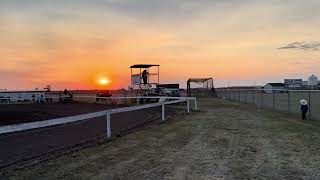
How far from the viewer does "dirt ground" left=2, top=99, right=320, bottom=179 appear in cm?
1048

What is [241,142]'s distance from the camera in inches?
615

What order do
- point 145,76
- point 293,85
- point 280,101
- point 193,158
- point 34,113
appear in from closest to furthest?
point 193,158, point 34,113, point 280,101, point 145,76, point 293,85

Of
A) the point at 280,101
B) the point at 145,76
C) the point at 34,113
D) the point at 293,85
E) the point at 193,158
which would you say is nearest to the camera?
the point at 193,158

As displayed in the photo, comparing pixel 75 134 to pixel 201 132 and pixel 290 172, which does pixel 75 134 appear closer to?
pixel 201 132

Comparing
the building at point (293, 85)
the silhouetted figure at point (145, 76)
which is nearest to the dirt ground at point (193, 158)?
the silhouetted figure at point (145, 76)

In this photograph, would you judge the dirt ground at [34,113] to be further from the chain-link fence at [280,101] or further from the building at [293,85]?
the building at [293,85]

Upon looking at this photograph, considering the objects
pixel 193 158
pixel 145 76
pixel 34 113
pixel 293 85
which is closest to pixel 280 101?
pixel 145 76

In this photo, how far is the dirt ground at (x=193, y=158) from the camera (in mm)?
10484

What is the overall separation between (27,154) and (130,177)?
5.10 m

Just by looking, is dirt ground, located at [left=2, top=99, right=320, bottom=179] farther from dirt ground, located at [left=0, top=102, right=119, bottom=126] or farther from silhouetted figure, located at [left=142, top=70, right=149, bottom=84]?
silhouetted figure, located at [left=142, top=70, right=149, bottom=84]

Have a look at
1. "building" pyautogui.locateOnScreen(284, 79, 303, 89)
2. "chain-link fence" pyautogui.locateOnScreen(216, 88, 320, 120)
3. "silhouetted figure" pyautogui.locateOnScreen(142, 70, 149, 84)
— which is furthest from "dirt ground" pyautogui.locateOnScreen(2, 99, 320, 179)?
"building" pyautogui.locateOnScreen(284, 79, 303, 89)

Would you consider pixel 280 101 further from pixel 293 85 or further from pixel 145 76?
pixel 293 85

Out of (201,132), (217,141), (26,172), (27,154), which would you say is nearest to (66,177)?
(26,172)

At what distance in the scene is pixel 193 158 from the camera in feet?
40.8
